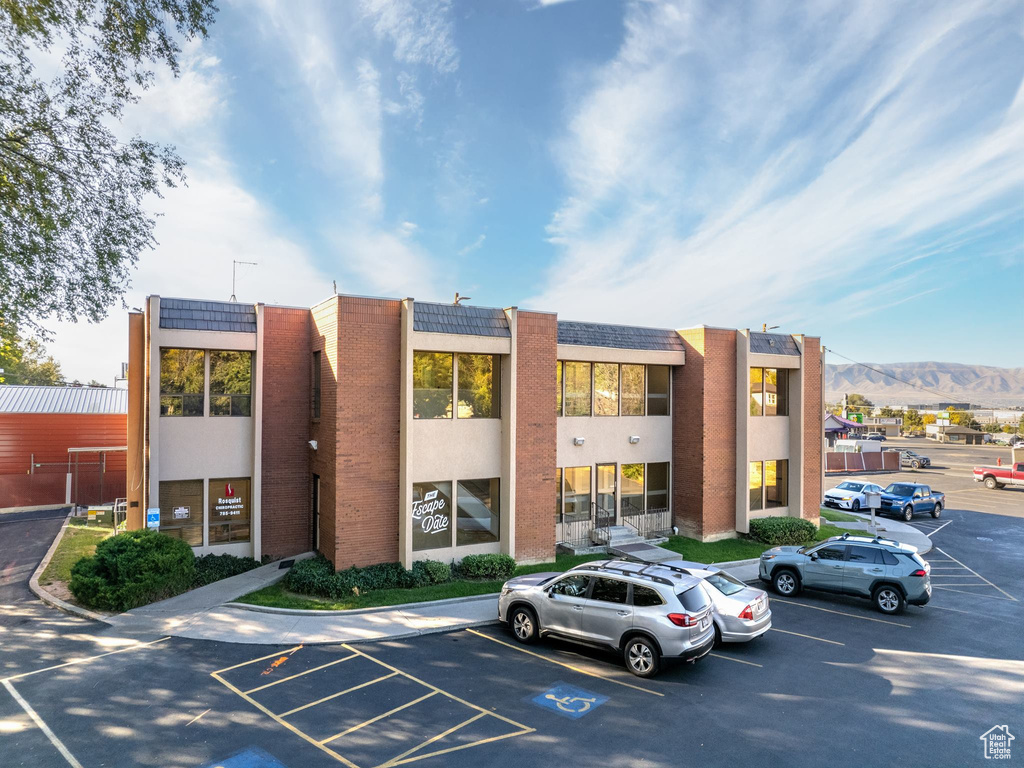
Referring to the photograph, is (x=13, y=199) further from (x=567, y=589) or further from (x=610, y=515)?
(x=610, y=515)

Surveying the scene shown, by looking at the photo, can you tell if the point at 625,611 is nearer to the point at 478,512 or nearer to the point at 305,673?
the point at 305,673

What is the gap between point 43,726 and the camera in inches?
316

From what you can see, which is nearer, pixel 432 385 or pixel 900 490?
pixel 432 385

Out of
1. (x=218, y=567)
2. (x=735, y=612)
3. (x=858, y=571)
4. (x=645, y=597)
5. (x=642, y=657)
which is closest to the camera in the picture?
(x=642, y=657)

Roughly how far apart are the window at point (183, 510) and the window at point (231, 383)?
2.14 m

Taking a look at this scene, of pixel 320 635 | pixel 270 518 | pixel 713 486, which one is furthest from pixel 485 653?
pixel 713 486

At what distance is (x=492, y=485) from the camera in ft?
54.5

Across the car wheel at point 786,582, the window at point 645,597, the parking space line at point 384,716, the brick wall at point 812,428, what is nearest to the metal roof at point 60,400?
the parking space line at point 384,716

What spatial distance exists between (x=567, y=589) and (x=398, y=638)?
3570 millimetres

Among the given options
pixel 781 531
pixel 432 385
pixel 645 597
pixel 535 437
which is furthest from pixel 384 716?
pixel 781 531

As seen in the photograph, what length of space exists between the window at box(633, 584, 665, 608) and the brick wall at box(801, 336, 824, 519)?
15.2m

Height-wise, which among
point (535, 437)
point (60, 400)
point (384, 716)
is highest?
point (60, 400)

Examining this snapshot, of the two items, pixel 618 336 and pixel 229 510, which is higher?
pixel 618 336

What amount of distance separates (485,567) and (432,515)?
201cm
